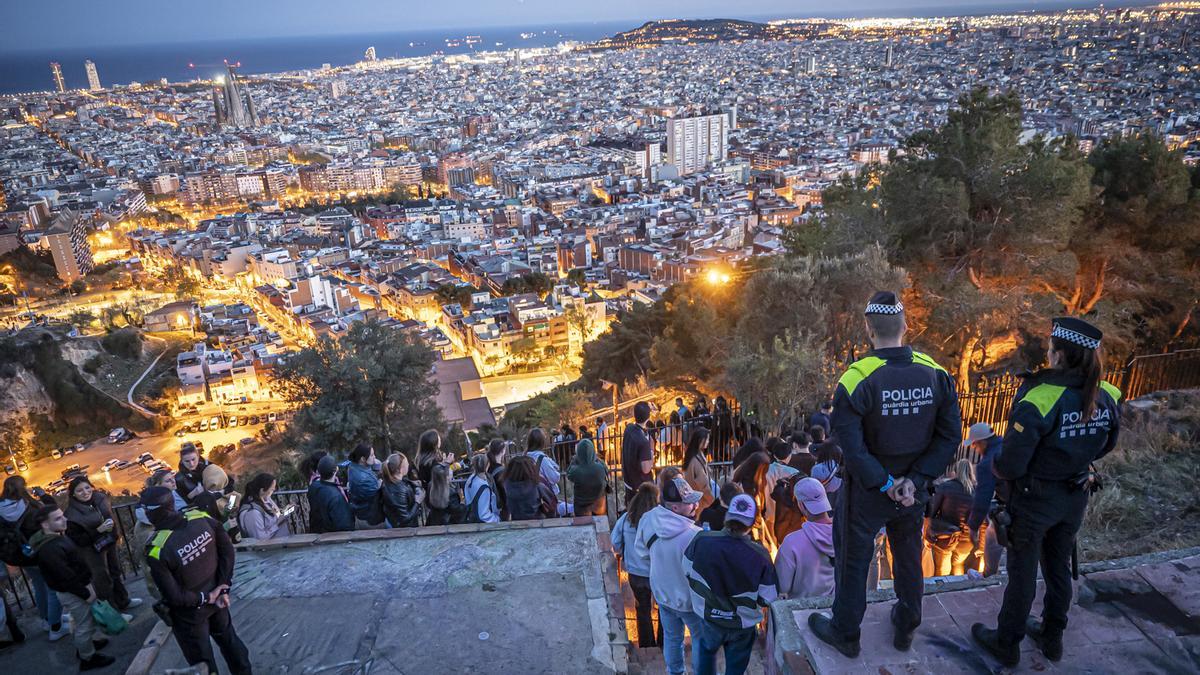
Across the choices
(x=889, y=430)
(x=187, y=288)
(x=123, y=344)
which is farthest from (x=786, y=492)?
(x=187, y=288)

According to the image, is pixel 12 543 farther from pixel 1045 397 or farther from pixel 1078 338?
pixel 1078 338

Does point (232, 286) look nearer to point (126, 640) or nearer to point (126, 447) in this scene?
point (126, 447)

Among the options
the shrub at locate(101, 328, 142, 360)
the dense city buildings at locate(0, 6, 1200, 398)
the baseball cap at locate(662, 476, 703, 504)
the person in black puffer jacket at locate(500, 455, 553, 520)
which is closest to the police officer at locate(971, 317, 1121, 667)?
the baseball cap at locate(662, 476, 703, 504)

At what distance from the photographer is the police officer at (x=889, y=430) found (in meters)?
2.74

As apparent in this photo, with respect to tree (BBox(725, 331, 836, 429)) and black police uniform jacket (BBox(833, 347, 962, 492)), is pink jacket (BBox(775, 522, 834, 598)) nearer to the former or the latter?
black police uniform jacket (BBox(833, 347, 962, 492))

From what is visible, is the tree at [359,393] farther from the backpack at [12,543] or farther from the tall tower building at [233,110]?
the tall tower building at [233,110]

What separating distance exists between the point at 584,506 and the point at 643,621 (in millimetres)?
1155

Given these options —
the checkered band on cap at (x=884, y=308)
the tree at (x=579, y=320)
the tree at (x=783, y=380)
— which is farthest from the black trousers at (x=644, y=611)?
the tree at (x=579, y=320)

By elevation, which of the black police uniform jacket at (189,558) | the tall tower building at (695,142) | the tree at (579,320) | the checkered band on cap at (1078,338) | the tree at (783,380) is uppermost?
the checkered band on cap at (1078,338)

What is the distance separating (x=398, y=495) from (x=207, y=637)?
160 cm

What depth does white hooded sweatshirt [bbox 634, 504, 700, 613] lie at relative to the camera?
11.6 ft

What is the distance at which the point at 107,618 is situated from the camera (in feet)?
14.9

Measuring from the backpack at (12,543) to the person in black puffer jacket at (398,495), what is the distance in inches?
81.9

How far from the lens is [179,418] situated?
3362 cm
